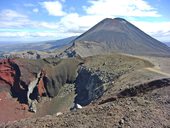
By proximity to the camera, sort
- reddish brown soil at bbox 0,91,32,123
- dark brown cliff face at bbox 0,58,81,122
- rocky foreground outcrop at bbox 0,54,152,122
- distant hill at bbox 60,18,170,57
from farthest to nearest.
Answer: distant hill at bbox 60,18,170,57 → dark brown cliff face at bbox 0,58,81,122 → rocky foreground outcrop at bbox 0,54,152,122 → reddish brown soil at bbox 0,91,32,123

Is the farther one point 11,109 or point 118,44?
point 118,44

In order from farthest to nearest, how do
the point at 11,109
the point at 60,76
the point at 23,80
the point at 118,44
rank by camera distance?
the point at 118,44, the point at 60,76, the point at 23,80, the point at 11,109

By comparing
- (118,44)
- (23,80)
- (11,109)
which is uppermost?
(23,80)

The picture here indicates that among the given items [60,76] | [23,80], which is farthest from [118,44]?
[23,80]

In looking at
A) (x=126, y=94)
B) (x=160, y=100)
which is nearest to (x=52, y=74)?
(x=126, y=94)

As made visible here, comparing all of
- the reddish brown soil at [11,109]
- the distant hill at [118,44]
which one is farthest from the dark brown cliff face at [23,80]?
the distant hill at [118,44]

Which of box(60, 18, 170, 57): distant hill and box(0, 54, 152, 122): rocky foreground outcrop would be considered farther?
box(60, 18, 170, 57): distant hill

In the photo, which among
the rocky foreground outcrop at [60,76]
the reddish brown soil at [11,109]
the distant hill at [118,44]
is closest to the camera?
the reddish brown soil at [11,109]

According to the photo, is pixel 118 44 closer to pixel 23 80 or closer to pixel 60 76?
pixel 60 76

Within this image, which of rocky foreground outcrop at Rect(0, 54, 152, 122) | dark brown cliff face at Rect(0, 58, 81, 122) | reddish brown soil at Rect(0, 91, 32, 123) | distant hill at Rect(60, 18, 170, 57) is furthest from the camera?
distant hill at Rect(60, 18, 170, 57)

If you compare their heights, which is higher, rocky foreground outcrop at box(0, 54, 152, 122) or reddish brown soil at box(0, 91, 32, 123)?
rocky foreground outcrop at box(0, 54, 152, 122)

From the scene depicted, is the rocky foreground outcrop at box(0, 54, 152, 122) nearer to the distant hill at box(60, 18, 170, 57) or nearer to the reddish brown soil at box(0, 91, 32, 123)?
the reddish brown soil at box(0, 91, 32, 123)

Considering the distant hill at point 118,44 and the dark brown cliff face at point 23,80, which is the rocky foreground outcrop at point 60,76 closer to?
the dark brown cliff face at point 23,80

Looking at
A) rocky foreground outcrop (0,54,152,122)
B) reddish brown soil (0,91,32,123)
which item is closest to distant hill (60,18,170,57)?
rocky foreground outcrop (0,54,152,122)
